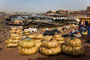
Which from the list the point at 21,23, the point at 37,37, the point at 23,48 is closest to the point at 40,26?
the point at 21,23

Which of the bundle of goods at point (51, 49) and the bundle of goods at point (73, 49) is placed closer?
the bundle of goods at point (73, 49)

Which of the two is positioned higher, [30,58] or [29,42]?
[29,42]

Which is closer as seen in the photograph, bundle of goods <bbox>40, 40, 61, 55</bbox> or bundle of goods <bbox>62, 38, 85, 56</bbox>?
bundle of goods <bbox>62, 38, 85, 56</bbox>

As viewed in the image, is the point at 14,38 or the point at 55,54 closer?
the point at 55,54

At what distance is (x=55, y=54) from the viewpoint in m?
4.68

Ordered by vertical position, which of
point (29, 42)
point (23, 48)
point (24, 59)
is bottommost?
point (24, 59)

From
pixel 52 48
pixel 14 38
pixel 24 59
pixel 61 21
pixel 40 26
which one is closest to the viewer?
pixel 24 59

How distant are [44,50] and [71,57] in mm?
1363

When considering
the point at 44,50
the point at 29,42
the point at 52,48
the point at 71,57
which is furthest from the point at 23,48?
the point at 71,57

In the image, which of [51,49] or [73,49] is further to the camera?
[51,49]

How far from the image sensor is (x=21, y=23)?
1789 centimetres

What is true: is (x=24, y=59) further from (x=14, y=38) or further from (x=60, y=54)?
(x=14, y=38)

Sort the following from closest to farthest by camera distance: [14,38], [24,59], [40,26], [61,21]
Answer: [24,59]
[14,38]
[40,26]
[61,21]

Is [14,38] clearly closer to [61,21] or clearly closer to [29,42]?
[29,42]
